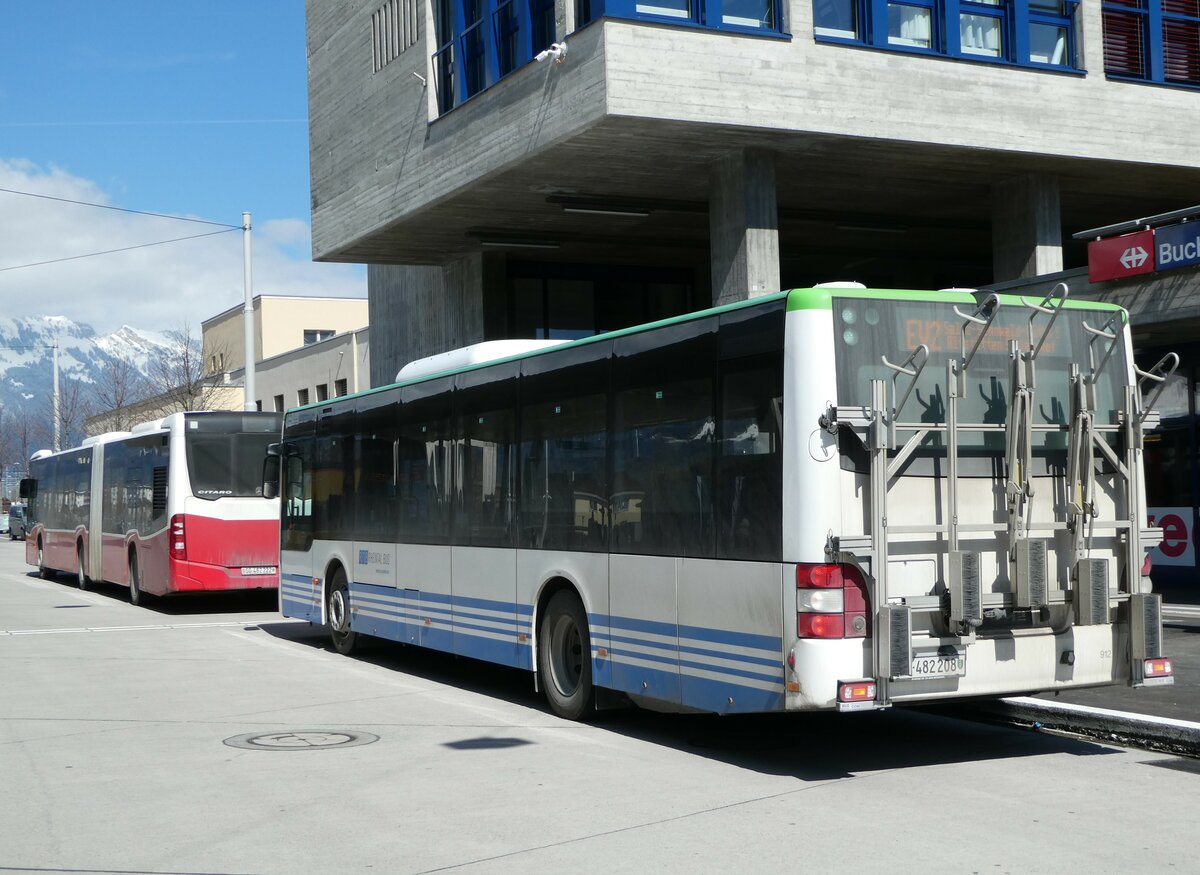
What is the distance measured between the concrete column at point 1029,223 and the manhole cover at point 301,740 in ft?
54.2

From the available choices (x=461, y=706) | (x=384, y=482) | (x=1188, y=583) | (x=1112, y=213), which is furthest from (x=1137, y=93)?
(x=461, y=706)

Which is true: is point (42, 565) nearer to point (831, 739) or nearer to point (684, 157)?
point (684, 157)

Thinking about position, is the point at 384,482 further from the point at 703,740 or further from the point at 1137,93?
the point at 1137,93

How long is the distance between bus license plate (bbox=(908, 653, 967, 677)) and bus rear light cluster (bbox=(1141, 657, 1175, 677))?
138cm

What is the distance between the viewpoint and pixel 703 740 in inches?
398

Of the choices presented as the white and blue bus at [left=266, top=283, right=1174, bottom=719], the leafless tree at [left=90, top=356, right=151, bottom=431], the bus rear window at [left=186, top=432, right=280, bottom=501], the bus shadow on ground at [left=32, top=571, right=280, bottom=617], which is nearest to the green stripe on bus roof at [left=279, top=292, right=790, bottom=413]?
the white and blue bus at [left=266, top=283, right=1174, bottom=719]

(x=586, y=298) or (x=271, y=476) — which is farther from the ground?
(x=586, y=298)

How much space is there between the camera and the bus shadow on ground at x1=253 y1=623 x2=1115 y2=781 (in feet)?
29.8

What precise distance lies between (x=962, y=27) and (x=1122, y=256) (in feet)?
17.0

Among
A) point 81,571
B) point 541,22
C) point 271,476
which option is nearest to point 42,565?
point 81,571

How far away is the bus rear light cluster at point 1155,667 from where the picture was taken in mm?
9062

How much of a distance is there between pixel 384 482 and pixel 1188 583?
13418mm

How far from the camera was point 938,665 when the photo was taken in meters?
8.45

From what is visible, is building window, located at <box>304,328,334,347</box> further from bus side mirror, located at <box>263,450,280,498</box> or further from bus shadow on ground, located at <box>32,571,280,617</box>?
bus side mirror, located at <box>263,450,280,498</box>
